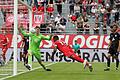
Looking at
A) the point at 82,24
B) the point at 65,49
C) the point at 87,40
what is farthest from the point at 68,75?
the point at 82,24

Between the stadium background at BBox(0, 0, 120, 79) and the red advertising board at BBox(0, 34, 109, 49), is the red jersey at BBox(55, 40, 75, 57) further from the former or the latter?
the red advertising board at BBox(0, 34, 109, 49)

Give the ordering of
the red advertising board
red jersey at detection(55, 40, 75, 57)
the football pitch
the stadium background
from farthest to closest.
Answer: the red advertising board → the stadium background → red jersey at detection(55, 40, 75, 57) → the football pitch

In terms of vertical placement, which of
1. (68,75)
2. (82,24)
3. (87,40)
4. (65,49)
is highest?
(65,49)

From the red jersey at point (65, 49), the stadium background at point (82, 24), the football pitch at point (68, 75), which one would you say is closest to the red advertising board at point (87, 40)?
the stadium background at point (82, 24)

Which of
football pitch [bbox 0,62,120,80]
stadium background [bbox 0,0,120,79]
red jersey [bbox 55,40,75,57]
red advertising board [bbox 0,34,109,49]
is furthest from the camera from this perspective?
red advertising board [bbox 0,34,109,49]

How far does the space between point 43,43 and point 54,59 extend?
5.61ft

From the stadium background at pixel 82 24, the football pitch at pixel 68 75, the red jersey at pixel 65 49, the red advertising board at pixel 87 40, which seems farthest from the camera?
the red advertising board at pixel 87 40

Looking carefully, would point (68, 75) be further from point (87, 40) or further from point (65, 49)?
point (87, 40)

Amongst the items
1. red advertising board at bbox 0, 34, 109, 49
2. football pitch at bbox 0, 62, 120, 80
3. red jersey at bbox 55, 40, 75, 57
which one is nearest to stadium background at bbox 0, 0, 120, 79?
red advertising board at bbox 0, 34, 109, 49

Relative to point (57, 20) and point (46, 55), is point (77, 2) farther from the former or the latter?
point (46, 55)

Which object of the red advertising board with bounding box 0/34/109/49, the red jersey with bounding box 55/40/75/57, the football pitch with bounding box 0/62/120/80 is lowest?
the red advertising board with bounding box 0/34/109/49

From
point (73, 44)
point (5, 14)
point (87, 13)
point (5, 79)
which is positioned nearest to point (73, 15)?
point (87, 13)

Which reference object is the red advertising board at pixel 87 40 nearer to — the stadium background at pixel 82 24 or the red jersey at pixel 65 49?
the stadium background at pixel 82 24

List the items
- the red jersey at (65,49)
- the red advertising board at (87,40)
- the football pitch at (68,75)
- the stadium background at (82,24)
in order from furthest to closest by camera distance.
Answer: the red advertising board at (87,40) → the stadium background at (82,24) → the red jersey at (65,49) → the football pitch at (68,75)
